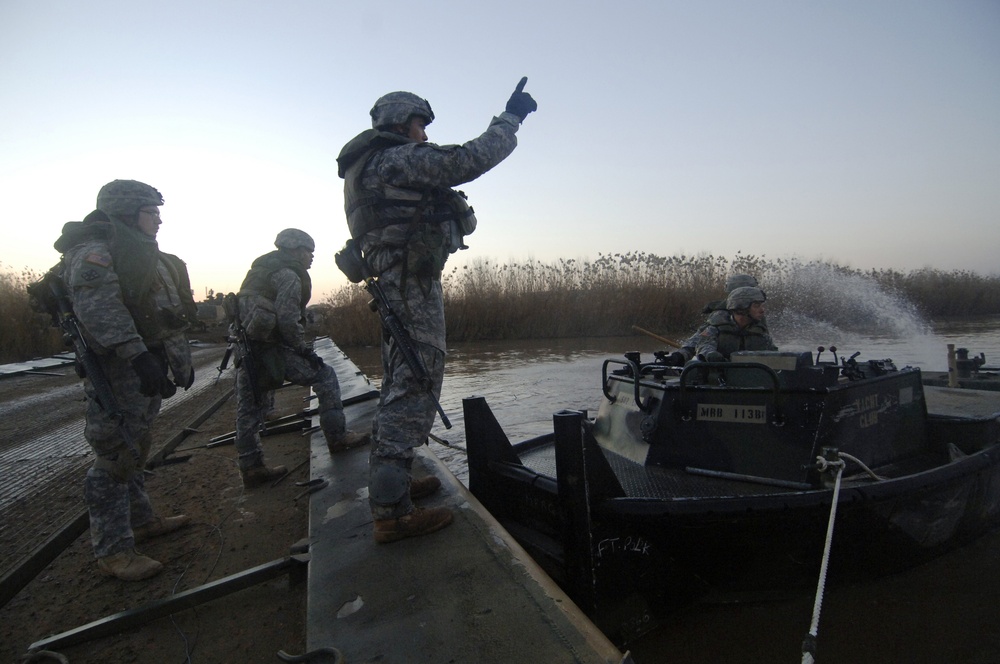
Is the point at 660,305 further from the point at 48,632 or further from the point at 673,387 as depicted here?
the point at 48,632

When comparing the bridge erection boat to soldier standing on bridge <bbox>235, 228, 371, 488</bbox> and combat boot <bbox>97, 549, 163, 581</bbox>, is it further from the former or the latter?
combat boot <bbox>97, 549, 163, 581</bbox>

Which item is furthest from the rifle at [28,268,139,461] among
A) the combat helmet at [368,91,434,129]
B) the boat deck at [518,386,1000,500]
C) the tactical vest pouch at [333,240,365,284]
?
the boat deck at [518,386,1000,500]

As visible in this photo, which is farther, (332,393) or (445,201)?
(332,393)

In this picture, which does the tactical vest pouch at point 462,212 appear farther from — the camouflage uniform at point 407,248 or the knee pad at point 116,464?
the knee pad at point 116,464

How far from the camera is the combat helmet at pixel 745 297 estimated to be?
559 centimetres

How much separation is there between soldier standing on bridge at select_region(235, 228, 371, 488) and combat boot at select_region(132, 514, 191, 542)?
841 mm

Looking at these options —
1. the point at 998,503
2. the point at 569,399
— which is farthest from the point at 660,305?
the point at 998,503

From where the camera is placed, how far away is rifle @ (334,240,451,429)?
2797 mm

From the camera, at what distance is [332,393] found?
4.71 m

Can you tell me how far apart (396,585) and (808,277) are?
23.0 m

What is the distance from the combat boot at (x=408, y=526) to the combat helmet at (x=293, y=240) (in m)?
2.99

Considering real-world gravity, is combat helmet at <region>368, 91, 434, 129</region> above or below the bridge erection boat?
above

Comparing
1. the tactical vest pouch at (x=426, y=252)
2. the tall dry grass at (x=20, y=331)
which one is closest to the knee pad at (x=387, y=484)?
the tactical vest pouch at (x=426, y=252)

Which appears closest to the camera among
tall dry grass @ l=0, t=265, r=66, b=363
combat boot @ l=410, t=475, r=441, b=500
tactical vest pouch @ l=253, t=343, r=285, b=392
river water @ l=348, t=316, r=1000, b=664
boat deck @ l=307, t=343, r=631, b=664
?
boat deck @ l=307, t=343, r=631, b=664
